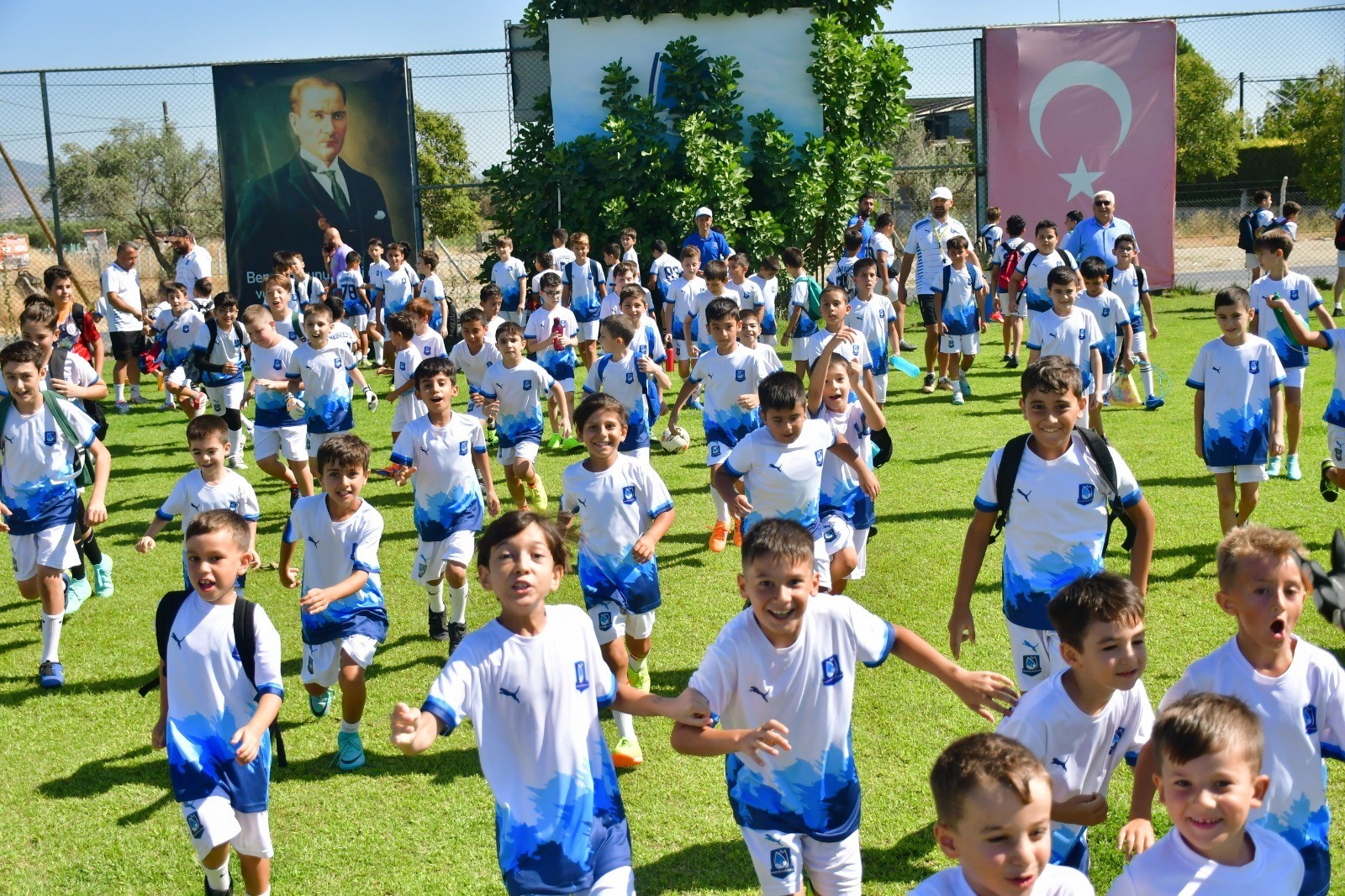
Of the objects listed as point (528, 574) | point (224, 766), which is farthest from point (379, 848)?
point (528, 574)

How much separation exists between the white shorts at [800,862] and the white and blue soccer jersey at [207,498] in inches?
165

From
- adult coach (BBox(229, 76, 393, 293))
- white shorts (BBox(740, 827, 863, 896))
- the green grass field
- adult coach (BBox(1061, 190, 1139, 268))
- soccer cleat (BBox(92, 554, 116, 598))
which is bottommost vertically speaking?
the green grass field

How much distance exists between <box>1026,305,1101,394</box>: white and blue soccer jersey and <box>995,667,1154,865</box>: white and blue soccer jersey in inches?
292

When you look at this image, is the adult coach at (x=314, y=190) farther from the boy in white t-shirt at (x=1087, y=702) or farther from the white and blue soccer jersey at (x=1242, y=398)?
the boy in white t-shirt at (x=1087, y=702)

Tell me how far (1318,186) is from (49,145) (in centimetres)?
2563

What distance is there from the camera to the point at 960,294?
15.5m

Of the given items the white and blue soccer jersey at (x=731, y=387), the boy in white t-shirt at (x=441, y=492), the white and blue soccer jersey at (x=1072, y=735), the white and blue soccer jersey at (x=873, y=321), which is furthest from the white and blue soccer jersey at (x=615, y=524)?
the white and blue soccer jersey at (x=873, y=321)

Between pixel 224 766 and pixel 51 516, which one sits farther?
pixel 51 516

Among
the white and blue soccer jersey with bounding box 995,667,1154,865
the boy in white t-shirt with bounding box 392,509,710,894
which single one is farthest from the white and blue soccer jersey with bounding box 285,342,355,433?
the white and blue soccer jersey with bounding box 995,667,1154,865

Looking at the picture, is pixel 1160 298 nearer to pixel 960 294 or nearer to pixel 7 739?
pixel 960 294

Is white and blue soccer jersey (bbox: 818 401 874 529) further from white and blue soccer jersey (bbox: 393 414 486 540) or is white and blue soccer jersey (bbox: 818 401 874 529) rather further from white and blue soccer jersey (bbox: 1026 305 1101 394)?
white and blue soccer jersey (bbox: 1026 305 1101 394)

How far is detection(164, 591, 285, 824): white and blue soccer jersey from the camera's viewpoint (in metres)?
4.68

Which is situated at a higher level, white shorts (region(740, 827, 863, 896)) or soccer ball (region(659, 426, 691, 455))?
soccer ball (region(659, 426, 691, 455))

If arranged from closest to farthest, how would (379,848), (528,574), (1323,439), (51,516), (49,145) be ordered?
(528,574) < (379,848) < (51,516) < (1323,439) < (49,145)
